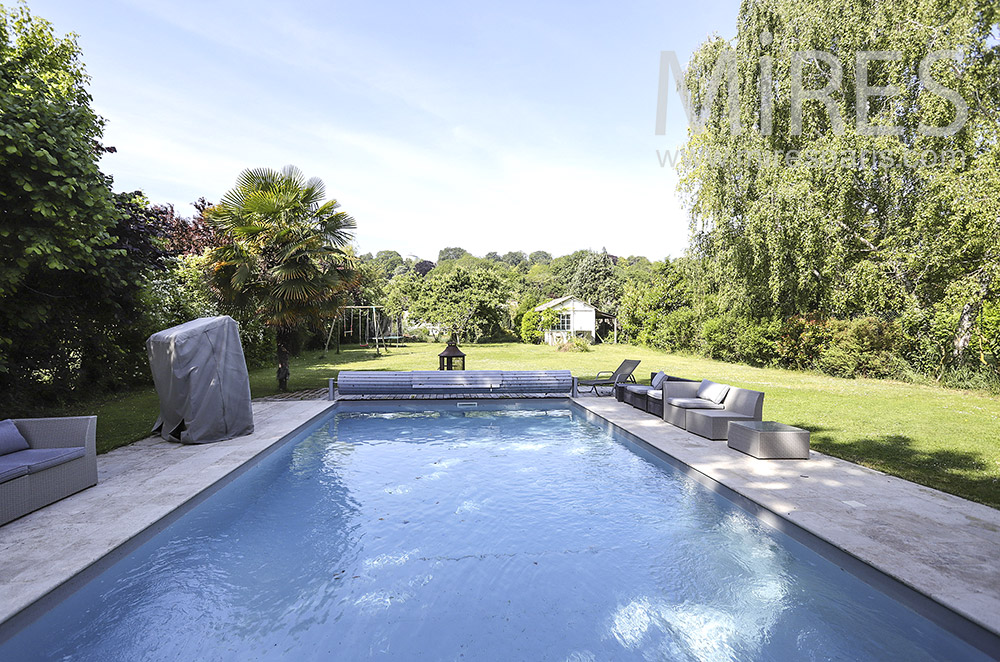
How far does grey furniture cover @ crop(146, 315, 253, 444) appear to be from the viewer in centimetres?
711

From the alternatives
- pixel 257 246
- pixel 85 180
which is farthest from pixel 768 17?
pixel 85 180

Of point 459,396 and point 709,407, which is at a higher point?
point 709,407

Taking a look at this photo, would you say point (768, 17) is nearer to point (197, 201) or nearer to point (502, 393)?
point (502, 393)

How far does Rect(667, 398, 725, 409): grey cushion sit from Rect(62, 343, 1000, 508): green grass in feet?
5.11

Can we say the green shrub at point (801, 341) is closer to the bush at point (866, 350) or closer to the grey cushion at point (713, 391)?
the bush at point (866, 350)

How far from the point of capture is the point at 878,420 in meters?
9.16

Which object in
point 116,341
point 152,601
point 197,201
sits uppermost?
point 197,201

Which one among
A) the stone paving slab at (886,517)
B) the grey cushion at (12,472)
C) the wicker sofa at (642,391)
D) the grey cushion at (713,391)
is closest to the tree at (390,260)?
the wicker sofa at (642,391)

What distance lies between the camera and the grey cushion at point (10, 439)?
465 cm

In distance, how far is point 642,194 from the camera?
23.3 meters

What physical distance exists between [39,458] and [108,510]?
0.87m

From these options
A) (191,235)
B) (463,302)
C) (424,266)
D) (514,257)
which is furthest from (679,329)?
(514,257)

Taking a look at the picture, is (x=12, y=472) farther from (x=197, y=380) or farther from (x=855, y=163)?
(x=855, y=163)

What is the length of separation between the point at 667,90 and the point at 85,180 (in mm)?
21425
